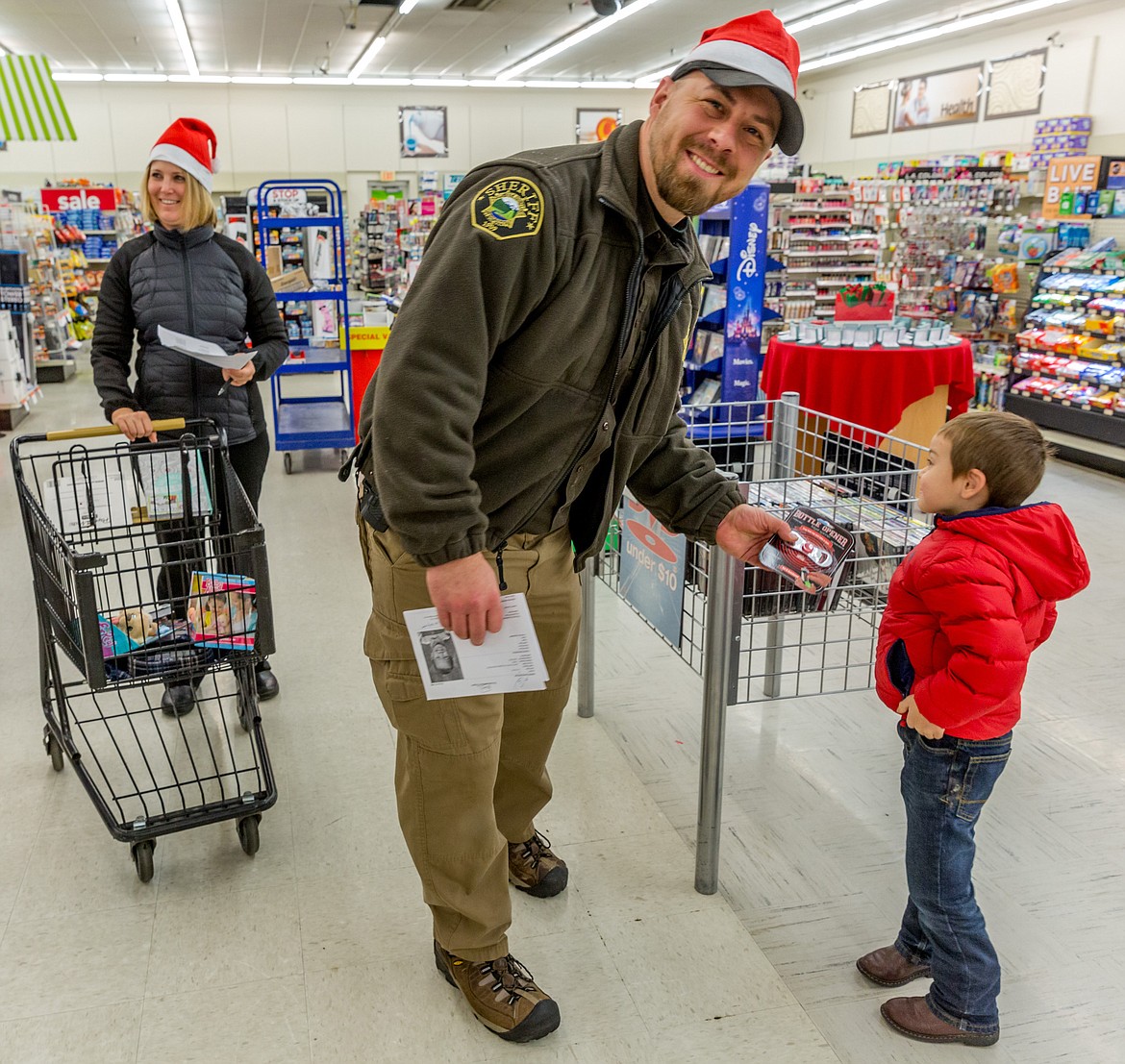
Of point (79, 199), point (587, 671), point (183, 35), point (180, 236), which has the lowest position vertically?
point (587, 671)

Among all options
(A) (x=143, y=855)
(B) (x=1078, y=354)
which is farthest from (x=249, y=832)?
(B) (x=1078, y=354)

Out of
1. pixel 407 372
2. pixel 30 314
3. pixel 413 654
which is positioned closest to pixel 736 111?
pixel 407 372

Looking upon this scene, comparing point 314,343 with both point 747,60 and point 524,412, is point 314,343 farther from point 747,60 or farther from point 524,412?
point 747,60

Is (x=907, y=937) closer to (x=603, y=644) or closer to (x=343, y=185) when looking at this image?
Answer: (x=603, y=644)

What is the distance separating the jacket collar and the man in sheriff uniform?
149cm

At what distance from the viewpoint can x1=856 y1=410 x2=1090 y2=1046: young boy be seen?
1.61m

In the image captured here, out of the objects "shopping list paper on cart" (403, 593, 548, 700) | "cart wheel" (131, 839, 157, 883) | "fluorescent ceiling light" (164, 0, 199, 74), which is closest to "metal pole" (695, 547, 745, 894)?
"shopping list paper on cart" (403, 593, 548, 700)

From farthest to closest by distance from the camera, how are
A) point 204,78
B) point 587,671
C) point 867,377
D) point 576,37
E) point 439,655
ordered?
point 204,78 → point 576,37 → point 867,377 → point 587,671 → point 439,655

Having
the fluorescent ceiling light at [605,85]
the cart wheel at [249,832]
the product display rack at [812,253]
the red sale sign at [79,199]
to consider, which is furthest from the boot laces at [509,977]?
the fluorescent ceiling light at [605,85]

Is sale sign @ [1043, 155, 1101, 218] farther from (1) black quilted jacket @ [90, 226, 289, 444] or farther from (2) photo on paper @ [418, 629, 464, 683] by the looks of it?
(2) photo on paper @ [418, 629, 464, 683]

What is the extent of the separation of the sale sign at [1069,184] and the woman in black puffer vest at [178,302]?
7240 mm

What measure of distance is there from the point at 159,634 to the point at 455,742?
3.18ft

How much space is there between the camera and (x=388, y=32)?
45.2ft

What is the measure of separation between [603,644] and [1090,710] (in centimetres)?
160
